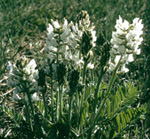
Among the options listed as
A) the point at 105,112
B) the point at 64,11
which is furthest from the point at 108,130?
the point at 64,11

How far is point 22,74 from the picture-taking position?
62.4 inches

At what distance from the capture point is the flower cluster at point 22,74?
5.19ft

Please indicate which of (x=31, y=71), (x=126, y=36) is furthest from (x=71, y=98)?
(x=126, y=36)

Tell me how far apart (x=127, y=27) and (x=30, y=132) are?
3.31ft

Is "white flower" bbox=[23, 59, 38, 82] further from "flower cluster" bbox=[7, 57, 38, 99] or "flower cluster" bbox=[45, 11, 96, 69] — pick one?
"flower cluster" bbox=[45, 11, 96, 69]

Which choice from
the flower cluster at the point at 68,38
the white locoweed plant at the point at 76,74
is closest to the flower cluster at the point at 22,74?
the white locoweed plant at the point at 76,74

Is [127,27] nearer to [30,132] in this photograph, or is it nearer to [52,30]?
[52,30]

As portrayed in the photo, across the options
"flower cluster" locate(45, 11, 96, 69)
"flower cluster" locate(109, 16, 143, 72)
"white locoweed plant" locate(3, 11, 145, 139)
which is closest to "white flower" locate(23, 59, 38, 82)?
"white locoweed plant" locate(3, 11, 145, 139)

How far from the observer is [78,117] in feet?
6.50

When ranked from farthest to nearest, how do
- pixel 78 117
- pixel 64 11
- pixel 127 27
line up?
pixel 64 11, pixel 78 117, pixel 127 27

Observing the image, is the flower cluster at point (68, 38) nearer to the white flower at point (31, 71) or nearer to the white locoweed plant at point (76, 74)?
the white locoweed plant at point (76, 74)

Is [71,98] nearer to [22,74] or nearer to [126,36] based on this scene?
[22,74]

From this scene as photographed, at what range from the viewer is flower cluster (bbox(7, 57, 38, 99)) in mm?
1582

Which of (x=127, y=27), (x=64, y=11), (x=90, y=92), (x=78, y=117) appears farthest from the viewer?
(x=64, y=11)
